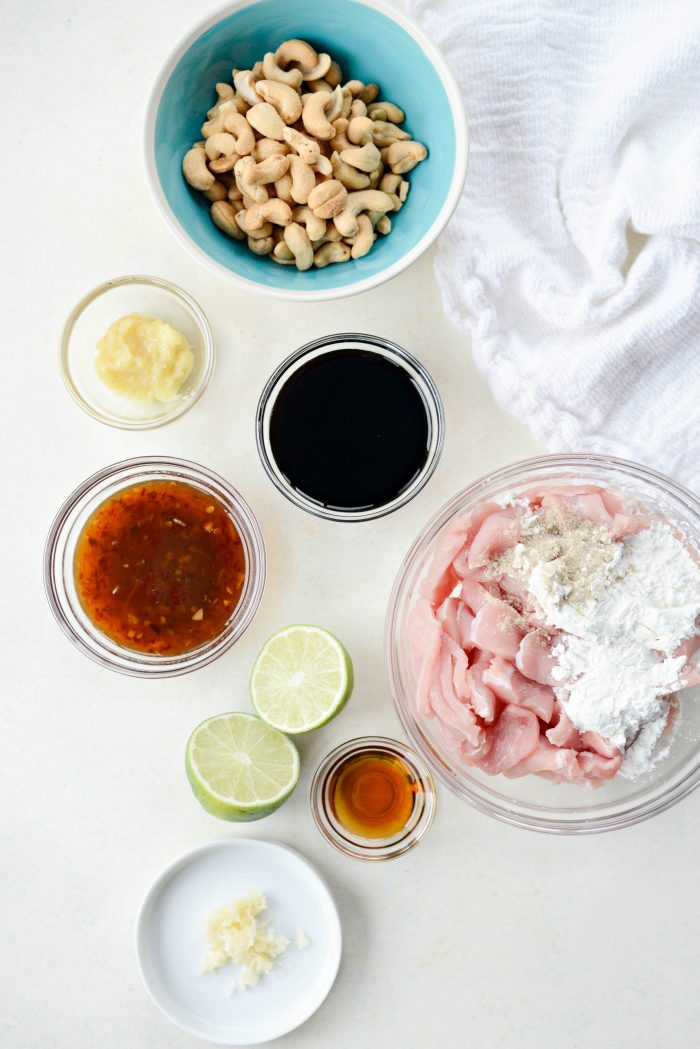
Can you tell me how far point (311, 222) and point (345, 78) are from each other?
11.2 inches

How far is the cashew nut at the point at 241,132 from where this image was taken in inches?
50.1

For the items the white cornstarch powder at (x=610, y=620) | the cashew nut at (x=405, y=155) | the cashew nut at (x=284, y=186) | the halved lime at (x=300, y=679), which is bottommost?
the halved lime at (x=300, y=679)

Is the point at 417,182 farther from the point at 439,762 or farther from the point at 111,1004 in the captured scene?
the point at 111,1004

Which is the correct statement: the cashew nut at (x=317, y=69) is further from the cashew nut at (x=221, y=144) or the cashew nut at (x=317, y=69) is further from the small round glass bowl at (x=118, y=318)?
the small round glass bowl at (x=118, y=318)

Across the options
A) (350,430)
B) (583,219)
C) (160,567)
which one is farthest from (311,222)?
(160,567)

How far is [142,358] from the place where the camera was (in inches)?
57.7

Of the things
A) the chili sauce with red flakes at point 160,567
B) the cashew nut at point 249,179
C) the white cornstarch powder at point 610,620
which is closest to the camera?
the white cornstarch powder at point 610,620

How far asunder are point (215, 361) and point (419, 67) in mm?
591

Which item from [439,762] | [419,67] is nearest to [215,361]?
[419,67]

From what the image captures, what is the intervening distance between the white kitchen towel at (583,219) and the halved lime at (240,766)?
0.74 meters

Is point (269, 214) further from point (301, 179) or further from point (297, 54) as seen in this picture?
point (297, 54)

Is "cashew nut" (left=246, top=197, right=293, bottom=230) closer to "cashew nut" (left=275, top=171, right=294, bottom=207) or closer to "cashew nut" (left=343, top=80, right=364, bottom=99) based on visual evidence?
"cashew nut" (left=275, top=171, right=294, bottom=207)

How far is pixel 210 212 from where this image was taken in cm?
136

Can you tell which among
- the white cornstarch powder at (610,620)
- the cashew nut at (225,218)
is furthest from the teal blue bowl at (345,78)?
the white cornstarch powder at (610,620)
